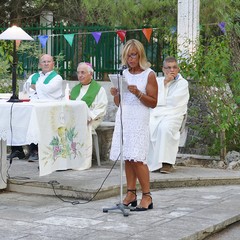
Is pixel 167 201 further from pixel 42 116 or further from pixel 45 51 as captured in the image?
pixel 45 51

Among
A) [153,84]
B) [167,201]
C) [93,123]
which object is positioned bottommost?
[167,201]

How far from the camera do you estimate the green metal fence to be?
14578 mm

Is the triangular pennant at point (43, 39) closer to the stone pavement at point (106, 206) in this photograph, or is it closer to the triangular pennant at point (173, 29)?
the triangular pennant at point (173, 29)

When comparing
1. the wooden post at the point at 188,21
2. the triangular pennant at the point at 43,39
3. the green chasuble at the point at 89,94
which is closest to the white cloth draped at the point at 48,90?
the green chasuble at the point at 89,94

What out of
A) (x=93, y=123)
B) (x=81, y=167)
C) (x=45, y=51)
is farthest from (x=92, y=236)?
(x=45, y=51)

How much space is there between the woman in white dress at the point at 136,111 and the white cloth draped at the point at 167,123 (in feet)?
7.68

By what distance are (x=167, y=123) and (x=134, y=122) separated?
2586 millimetres

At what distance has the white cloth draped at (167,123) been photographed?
10289 millimetres

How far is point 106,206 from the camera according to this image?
26.8 ft

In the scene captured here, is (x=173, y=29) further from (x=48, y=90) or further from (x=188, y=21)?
(x=48, y=90)

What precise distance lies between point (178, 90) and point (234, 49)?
2060 millimetres

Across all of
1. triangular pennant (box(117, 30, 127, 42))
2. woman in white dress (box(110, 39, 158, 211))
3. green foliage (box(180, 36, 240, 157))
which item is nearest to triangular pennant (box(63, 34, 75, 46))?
triangular pennant (box(117, 30, 127, 42))

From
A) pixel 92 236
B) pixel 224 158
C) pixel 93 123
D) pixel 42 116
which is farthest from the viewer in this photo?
pixel 224 158

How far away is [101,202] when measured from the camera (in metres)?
8.41
